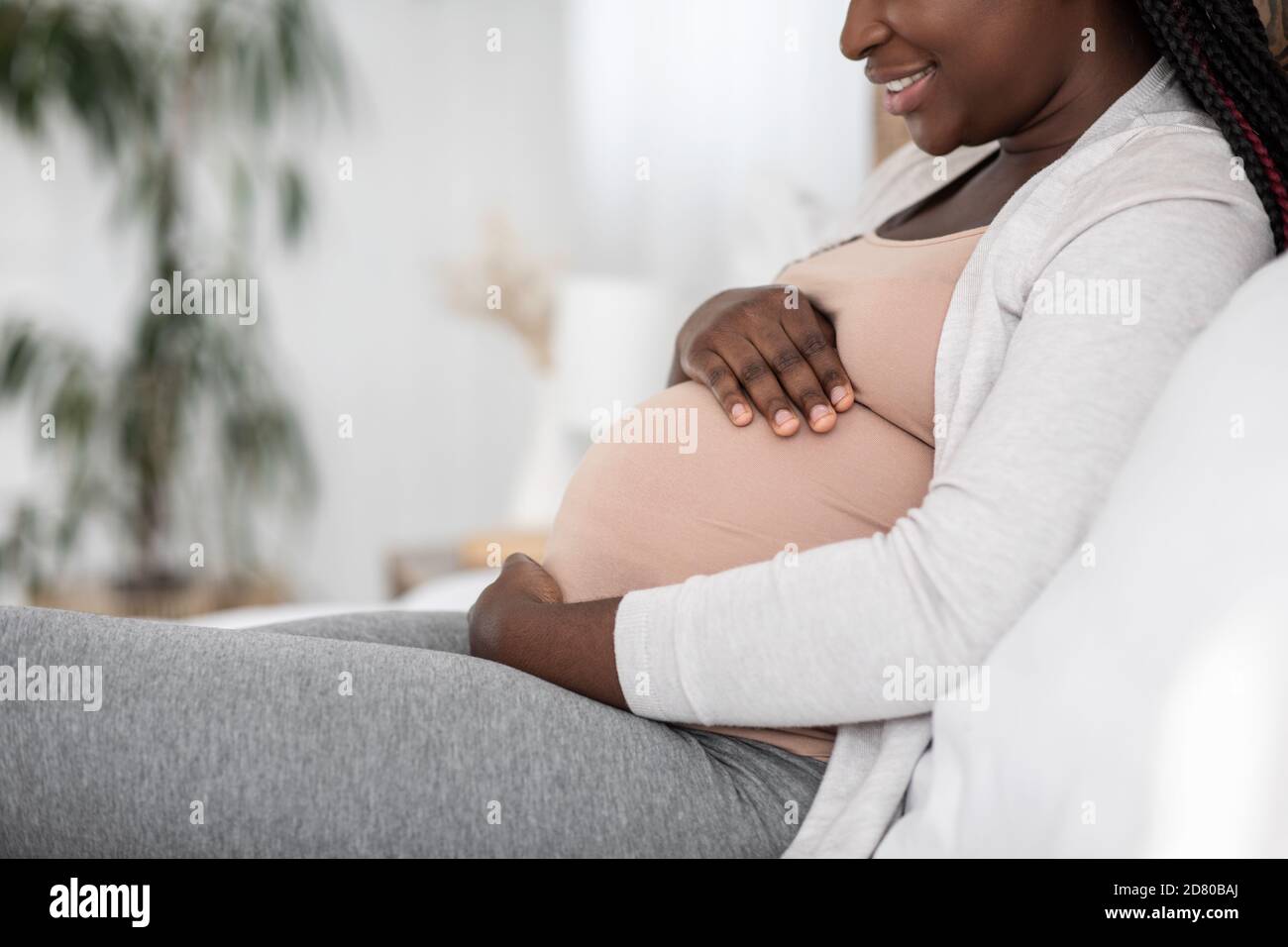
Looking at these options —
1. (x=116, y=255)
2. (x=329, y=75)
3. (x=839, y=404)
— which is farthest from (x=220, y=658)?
(x=116, y=255)

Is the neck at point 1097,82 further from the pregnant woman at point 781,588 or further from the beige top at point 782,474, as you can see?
the beige top at point 782,474

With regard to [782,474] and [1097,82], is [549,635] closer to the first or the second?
[782,474]

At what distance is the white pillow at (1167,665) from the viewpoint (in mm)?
534

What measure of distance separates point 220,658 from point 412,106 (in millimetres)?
2698

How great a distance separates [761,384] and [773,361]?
25 mm

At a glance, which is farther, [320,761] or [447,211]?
[447,211]

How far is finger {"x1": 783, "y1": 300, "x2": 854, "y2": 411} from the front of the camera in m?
0.80
